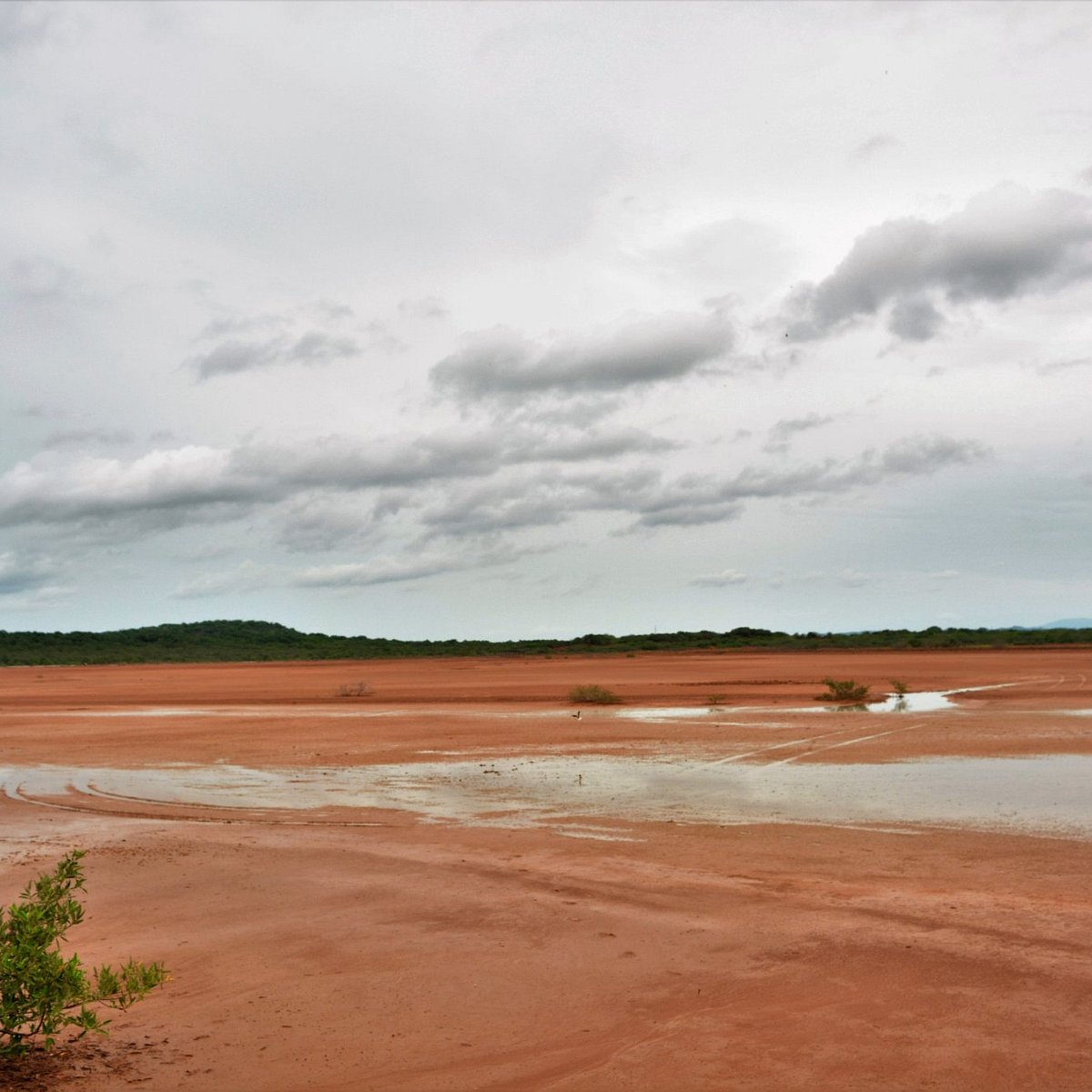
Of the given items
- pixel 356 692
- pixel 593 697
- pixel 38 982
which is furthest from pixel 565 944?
pixel 356 692

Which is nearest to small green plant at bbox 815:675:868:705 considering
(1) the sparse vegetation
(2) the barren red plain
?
(2) the barren red plain

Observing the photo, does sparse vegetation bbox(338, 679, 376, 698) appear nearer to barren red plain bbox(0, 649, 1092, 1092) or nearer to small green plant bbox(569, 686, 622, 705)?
small green plant bbox(569, 686, 622, 705)

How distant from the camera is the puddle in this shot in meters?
14.3

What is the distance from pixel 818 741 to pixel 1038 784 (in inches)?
266

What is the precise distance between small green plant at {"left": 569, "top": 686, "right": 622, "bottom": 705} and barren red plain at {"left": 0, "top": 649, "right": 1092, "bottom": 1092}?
51.6 ft

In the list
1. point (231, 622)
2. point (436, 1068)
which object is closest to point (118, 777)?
point (436, 1068)

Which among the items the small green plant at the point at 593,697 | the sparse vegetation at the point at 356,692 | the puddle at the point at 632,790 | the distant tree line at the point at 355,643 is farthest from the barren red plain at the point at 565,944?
the distant tree line at the point at 355,643

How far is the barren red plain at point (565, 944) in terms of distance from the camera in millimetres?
6020

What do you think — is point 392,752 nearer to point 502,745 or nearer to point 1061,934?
point 502,745

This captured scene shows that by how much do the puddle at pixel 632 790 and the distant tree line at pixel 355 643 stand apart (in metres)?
60.9

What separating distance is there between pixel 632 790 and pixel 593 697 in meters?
18.7

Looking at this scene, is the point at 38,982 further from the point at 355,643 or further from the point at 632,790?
the point at 355,643

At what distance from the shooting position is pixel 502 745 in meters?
24.1

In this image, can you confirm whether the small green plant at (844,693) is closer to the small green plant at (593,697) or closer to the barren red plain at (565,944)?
the small green plant at (593,697)
